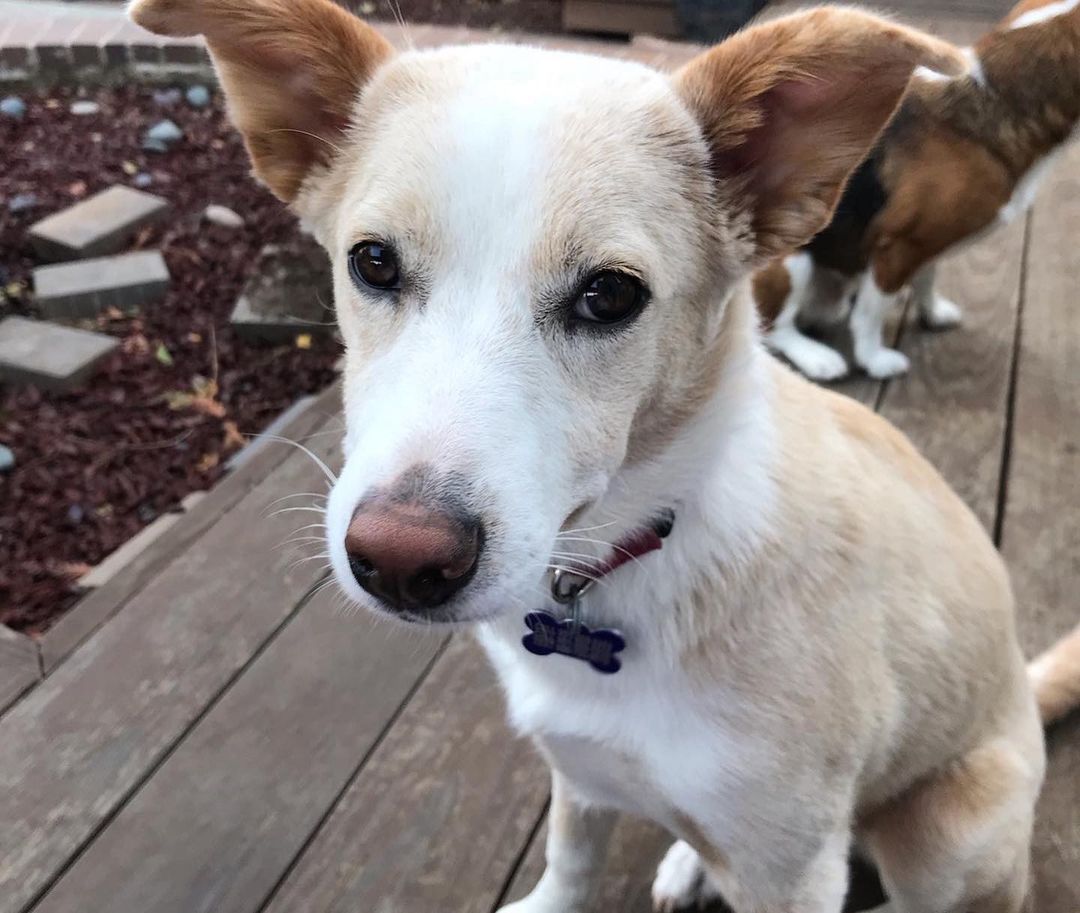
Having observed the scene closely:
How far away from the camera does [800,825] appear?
1.24 metres

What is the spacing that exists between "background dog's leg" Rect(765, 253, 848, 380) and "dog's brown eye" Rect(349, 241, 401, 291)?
2.01m

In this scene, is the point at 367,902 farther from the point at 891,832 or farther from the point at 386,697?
the point at 891,832

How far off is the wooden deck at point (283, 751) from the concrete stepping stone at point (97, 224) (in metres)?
1.53

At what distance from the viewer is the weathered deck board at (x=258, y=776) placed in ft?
5.49

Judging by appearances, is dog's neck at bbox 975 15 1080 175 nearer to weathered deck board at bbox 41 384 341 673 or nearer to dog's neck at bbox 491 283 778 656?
dog's neck at bbox 491 283 778 656

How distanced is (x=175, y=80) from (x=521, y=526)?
4.63 meters

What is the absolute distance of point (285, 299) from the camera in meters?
3.28

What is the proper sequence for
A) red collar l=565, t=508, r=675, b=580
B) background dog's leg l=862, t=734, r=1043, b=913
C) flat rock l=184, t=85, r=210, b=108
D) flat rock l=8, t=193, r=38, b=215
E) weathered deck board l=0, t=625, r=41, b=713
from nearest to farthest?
red collar l=565, t=508, r=675, b=580 → background dog's leg l=862, t=734, r=1043, b=913 → weathered deck board l=0, t=625, r=41, b=713 → flat rock l=8, t=193, r=38, b=215 → flat rock l=184, t=85, r=210, b=108

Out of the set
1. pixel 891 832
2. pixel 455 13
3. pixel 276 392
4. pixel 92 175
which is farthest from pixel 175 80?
pixel 891 832

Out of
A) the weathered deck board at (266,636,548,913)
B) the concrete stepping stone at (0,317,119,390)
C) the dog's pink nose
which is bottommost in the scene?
the concrete stepping stone at (0,317,119,390)

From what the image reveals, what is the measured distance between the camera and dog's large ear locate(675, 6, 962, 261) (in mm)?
1029

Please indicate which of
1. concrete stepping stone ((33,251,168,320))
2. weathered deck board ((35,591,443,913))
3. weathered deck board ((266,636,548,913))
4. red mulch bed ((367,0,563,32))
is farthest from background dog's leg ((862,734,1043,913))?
red mulch bed ((367,0,563,32))

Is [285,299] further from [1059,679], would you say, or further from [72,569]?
[1059,679]

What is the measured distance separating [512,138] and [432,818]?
51.4 inches
